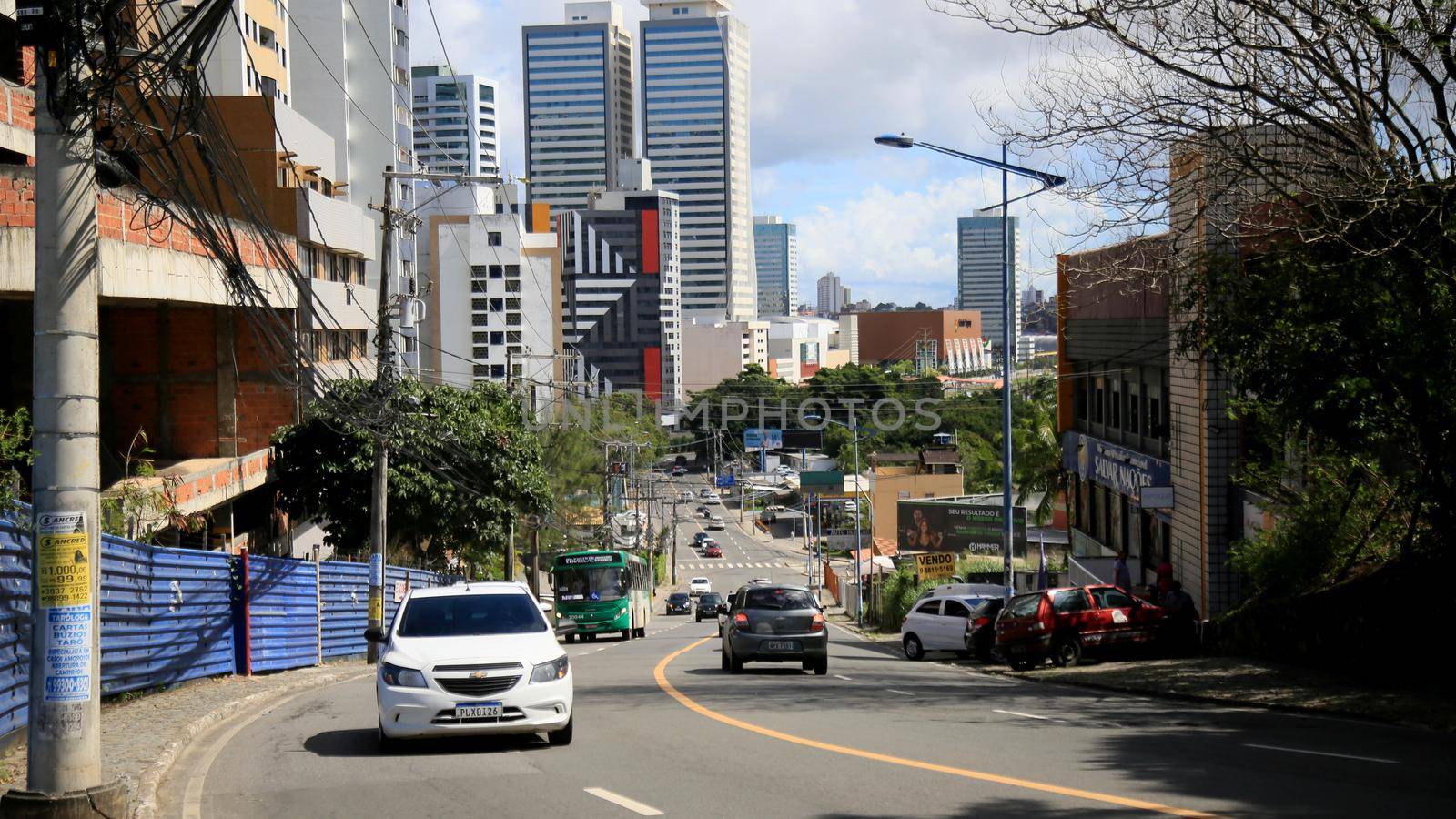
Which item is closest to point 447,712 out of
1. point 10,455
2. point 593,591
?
point 10,455

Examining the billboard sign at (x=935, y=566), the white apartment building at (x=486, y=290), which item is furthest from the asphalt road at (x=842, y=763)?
the white apartment building at (x=486, y=290)

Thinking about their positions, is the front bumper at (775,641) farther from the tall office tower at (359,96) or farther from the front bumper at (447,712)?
the tall office tower at (359,96)

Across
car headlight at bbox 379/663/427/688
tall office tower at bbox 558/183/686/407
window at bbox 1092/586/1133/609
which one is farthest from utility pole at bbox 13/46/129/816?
tall office tower at bbox 558/183/686/407

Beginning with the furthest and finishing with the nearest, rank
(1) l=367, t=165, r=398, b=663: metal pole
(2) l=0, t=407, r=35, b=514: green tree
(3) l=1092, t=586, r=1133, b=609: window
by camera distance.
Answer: (1) l=367, t=165, r=398, b=663: metal pole, (3) l=1092, t=586, r=1133, b=609: window, (2) l=0, t=407, r=35, b=514: green tree

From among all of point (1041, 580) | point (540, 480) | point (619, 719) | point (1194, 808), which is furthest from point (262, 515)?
point (1194, 808)

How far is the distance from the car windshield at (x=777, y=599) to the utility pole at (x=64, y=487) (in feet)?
44.5

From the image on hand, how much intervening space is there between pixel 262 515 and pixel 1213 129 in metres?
29.0

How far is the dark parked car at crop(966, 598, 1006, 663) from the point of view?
1079 inches

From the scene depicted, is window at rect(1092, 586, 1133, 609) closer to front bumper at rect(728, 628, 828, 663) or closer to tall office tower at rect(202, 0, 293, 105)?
front bumper at rect(728, 628, 828, 663)

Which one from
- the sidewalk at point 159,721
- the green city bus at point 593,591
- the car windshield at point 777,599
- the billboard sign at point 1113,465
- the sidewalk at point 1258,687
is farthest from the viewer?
the green city bus at point 593,591

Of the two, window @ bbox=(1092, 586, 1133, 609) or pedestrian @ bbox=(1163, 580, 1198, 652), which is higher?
window @ bbox=(1092, 586, 1133, 609)

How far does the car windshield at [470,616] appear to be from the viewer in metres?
12.6

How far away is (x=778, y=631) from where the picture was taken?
2117 centimetres

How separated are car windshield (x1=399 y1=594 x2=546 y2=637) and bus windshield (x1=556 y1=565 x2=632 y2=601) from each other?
2481cm
